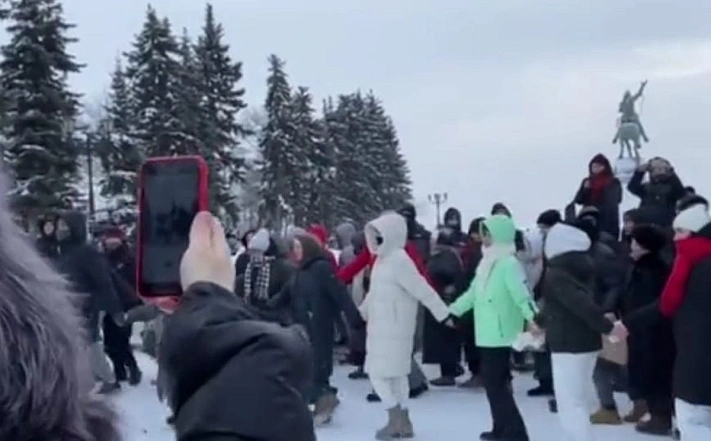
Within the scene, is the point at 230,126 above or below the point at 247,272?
above

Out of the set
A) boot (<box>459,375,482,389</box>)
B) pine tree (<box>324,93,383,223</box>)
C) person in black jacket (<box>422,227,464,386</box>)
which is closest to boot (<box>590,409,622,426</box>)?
boot (<box>459,375,482,389</box>)

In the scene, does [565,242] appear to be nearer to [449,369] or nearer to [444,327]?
[444,327]

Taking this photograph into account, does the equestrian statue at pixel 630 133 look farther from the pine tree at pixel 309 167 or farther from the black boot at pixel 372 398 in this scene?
the pine tree at pixel 309 167

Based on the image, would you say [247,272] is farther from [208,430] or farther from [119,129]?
[119,129]

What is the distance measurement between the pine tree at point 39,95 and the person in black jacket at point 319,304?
24523mm

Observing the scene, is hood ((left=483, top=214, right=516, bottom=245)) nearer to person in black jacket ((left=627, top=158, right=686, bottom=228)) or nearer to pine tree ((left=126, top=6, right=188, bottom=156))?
person in black jacket ((left=627, top=158, right=686, bottom=228))

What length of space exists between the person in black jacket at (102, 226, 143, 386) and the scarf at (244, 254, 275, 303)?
7.05 feet

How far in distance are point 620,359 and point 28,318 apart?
980 centimetres

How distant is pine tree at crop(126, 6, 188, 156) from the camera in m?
44.9

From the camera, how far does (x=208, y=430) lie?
79.0 inches

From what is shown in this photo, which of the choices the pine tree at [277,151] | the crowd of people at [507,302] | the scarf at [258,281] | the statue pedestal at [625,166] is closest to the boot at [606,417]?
the crowd of people at [507,302]

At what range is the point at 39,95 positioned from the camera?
36.0 metres

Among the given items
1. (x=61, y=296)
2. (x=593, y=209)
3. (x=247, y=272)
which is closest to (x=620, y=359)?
(x=593, y=209)

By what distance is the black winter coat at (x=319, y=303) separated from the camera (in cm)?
1128
